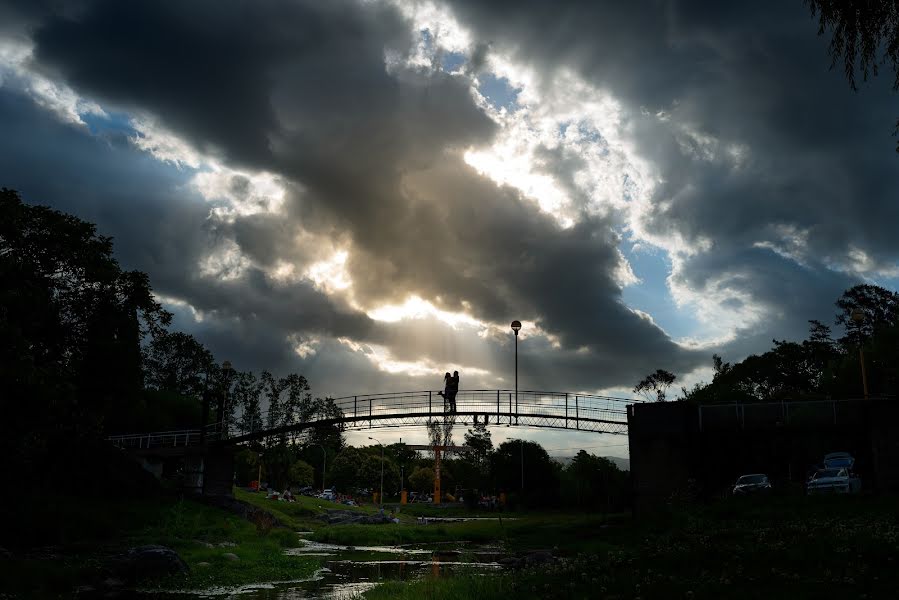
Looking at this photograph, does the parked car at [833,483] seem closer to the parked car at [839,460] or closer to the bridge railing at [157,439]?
the parked car at [839,460]

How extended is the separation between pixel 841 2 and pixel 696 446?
34.1 meters

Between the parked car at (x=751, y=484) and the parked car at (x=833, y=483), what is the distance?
6.71 ft

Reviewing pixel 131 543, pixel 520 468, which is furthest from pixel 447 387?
pixel 520 468

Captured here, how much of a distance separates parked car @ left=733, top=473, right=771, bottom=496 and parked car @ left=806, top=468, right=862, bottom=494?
6.71 ft

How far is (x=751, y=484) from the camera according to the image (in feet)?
125

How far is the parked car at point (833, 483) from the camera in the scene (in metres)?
34.2

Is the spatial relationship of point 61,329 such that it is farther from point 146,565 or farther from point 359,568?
point 359,568

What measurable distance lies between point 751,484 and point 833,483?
15.0ft

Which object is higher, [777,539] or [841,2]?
[841,2]

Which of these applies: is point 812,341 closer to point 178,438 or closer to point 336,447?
point 336,447

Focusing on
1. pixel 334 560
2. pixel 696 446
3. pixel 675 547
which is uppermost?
pixel 696 446

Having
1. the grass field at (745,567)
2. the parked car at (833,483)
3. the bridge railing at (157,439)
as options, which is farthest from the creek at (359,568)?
the bridge railing at (157,439)

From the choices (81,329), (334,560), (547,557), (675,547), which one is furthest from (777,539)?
(81,329)

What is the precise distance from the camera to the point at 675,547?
20156 millimetres
